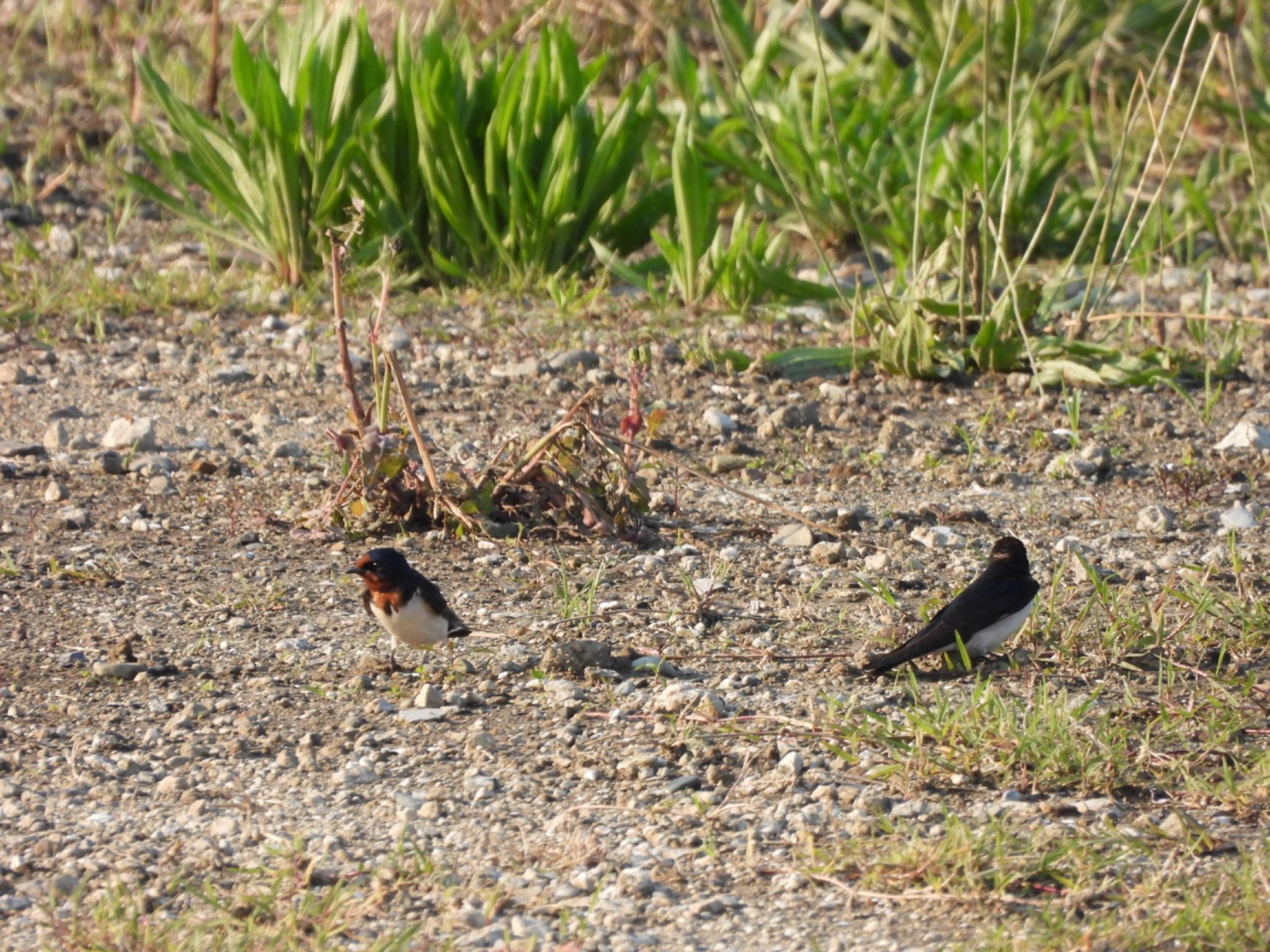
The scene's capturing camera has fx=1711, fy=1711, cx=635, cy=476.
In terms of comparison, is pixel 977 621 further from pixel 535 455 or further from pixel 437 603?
pixel 535 455

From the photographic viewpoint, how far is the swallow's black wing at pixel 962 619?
408cm

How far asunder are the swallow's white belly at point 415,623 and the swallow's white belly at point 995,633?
4.11ft

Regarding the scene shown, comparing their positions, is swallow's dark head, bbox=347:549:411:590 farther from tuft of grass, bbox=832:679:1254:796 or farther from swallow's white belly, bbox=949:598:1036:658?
swallow's white belly, bbox=949:598:1036:658

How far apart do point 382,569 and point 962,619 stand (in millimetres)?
1410

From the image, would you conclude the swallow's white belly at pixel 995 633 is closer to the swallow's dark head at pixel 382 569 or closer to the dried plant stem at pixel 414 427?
the swallow's dark head at pixel 382 569

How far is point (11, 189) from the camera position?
8656mm

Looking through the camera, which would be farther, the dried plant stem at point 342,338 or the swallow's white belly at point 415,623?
the dried plant stem at point 342,338

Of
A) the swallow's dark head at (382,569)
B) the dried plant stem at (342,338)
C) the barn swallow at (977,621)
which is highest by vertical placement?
the dried plant stem at (342,338)

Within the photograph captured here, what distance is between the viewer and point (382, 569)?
4191 millimetres

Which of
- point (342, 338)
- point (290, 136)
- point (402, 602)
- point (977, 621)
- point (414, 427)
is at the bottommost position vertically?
point (977, 621)

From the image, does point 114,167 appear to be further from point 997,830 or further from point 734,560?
point 997,830

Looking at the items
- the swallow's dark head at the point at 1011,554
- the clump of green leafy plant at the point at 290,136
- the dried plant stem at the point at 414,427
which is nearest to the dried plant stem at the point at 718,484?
the dried plant stem at the point at 414,427

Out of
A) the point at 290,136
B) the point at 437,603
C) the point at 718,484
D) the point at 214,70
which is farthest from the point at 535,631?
the point at 214,70

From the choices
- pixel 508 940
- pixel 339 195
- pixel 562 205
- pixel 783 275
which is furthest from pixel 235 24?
pixel 508 940
